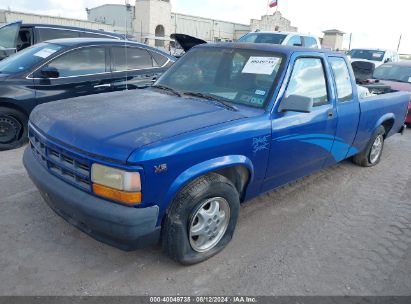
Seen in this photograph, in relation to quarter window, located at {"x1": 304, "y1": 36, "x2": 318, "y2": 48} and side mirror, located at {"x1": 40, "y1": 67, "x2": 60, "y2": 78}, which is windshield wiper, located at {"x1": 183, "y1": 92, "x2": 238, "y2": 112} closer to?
side mirror, located at {"x1": 40, "y1": 67, "x2": 60, "y2": 78}

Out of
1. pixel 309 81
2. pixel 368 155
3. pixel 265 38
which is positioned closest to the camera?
pixel 309 81

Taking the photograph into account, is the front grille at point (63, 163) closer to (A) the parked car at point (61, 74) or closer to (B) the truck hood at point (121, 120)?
(B) the truck hood at point (121, 120)

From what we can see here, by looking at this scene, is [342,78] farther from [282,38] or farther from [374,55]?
[374,55]

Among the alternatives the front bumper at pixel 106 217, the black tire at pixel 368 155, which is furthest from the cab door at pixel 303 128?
the black tire at pixel 368 155

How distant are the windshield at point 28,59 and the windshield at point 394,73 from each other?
836 centimetres

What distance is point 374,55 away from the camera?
645 inches

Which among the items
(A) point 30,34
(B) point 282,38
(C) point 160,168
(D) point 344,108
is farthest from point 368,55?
(C) point 160,168

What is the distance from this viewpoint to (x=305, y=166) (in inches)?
148

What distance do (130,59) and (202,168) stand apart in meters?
4.22

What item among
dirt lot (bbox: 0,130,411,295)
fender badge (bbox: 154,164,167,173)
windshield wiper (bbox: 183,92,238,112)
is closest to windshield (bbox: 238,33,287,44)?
dirt lot (bbox: 0,130,411,295)

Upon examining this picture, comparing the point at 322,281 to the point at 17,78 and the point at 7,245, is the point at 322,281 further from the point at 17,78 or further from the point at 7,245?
the point at 17,78

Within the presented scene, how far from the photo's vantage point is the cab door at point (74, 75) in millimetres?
5289

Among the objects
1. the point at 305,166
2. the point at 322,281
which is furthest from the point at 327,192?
the point at 322,281

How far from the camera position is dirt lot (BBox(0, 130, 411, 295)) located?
263 cm
